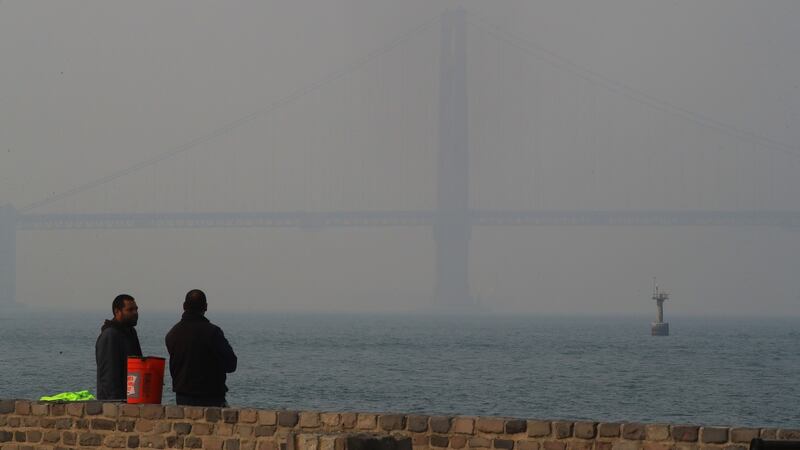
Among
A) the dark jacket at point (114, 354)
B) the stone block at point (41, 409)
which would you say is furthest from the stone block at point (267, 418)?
the stone block at point (41, 409)

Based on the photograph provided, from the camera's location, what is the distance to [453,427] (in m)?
9.08

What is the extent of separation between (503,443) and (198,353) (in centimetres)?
199

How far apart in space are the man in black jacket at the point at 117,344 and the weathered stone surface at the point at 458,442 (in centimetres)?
216

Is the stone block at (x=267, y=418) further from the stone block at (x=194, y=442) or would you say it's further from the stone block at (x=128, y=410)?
the stone block at (x=128, y=410)

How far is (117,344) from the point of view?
9.88 metres

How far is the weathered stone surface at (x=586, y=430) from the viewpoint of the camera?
8.76 meters

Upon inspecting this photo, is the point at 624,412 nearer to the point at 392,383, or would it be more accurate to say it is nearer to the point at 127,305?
the point at 392,383

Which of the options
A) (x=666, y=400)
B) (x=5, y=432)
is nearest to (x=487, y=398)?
(x=666, y=400)

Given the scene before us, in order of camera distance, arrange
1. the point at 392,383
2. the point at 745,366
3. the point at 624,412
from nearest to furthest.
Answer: the point at 624,412 → the point at 392,383 → the point at 745,366

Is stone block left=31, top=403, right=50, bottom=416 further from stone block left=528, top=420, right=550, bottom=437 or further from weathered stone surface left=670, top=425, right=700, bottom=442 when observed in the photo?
weathered stone surface left=670, top=425, right=700, bottom=442

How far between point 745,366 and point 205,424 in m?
58.7

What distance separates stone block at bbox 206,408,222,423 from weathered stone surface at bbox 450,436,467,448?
5.04 ft

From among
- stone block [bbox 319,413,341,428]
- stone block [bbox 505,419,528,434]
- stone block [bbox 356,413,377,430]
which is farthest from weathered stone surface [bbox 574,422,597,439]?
stone block [bbox 319,413,341,428]

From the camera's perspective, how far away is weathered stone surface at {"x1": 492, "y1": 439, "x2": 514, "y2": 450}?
8.96 m
